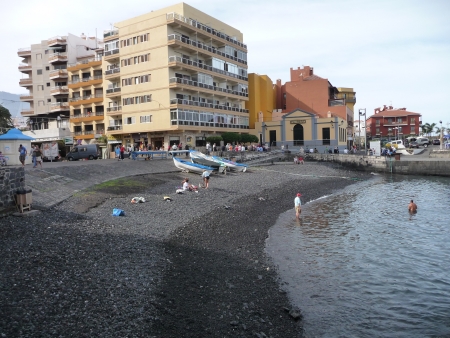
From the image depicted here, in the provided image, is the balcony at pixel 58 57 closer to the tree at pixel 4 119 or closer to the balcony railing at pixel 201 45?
the tree at pixel 4 119

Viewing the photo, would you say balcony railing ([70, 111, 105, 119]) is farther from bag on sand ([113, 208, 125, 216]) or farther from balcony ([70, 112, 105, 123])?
bag on sand ([113, 208, 125, 216])

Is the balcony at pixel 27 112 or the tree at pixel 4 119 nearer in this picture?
the tree at pixel 4 119

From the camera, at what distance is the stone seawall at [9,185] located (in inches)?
612

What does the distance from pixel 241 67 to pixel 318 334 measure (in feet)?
217

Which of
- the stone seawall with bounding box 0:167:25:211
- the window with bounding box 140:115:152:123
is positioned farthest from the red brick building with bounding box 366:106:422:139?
the stone seawall with bounding box 0:167:25:211

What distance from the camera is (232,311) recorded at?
10328 millimetres

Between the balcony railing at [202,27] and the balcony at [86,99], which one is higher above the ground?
the balcony railing at [202,27]

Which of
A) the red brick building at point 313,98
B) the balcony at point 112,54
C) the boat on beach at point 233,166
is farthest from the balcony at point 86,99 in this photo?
the red brick building at point 313,98

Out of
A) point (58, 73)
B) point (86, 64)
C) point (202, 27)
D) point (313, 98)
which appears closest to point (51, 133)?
point (58, 73)

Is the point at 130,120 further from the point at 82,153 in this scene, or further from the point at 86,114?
the point at 86,114

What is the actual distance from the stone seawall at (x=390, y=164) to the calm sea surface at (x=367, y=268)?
27.9 m

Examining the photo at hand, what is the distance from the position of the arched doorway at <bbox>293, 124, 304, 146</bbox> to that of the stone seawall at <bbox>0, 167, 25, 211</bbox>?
60191 millimetres

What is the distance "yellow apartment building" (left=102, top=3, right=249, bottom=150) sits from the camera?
5481 centimetres

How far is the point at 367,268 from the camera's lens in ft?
49.7
